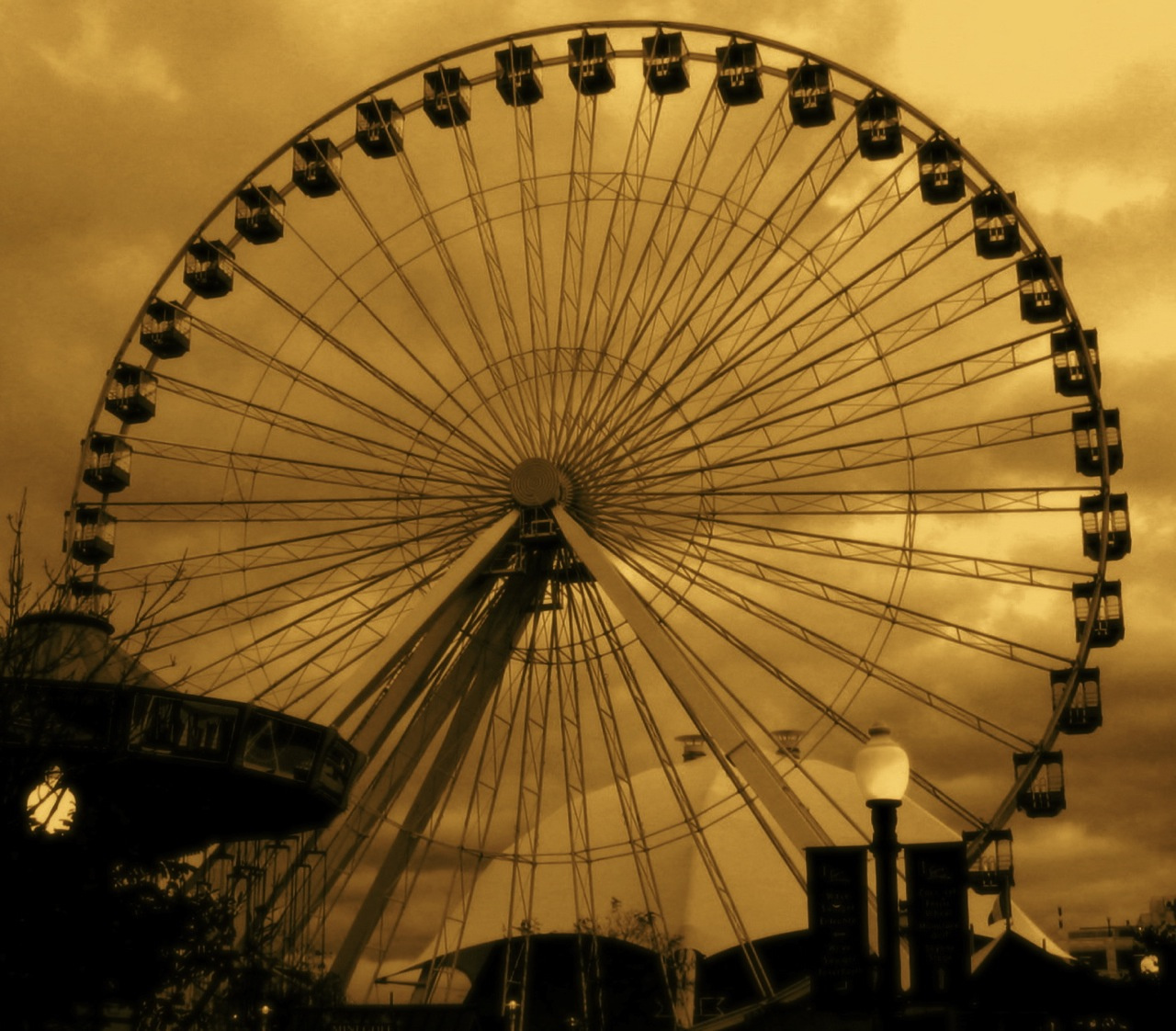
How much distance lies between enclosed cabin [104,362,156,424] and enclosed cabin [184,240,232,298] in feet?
6.60

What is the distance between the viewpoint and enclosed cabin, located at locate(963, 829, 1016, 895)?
3086 centimetres

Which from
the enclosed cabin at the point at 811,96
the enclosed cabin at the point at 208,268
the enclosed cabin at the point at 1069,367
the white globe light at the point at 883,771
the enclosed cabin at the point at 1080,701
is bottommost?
the white globe light at the point at 883,771

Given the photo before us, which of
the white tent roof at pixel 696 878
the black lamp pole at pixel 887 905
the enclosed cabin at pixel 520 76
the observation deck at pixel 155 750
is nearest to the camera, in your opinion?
the black lamp pole at pixel 887 905

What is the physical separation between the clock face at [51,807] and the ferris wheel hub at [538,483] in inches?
721

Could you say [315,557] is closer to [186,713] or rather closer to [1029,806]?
[186,713]

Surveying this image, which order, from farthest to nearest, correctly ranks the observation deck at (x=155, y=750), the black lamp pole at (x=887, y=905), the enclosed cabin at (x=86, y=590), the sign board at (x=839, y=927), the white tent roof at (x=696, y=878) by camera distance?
1. the white tent roof at (x=696, y=878)
2. the enclosed cabin at (x=86, y=590)
3. the observation deck at (x=155, y=750)
4. the sign board at (x=839, y=927)
5. the black lamp pole at (x=887, y=905)

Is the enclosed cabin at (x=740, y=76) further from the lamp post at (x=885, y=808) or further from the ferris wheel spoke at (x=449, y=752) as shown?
the lamp post at (x=885, y=808)

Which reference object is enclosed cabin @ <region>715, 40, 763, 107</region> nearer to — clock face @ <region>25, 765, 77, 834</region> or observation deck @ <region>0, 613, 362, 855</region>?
observation deck @ <region>0, 613, 362, 855</region>

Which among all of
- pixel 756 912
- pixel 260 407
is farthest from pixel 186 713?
pixel 756 912

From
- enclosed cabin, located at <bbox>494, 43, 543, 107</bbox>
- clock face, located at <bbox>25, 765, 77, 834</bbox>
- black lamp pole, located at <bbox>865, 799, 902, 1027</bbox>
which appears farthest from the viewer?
enclosed cabin, located at <bbox>494, 43, 543, 107</bbox>

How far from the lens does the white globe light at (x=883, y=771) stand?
1125 cm

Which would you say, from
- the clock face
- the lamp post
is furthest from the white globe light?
the clock face

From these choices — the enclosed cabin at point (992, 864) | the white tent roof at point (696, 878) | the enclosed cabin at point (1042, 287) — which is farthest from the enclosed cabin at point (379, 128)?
the white tent roof at point (696, 878)

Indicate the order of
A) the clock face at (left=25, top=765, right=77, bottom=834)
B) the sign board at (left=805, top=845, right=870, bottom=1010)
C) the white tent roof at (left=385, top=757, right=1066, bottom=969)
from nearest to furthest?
the sign board at (left=805, top=845, right=870, bottom=1010)
the clock face at (left=25, top=765, right=77, bottom=834)
the white tent roof at (left=385, top=757, right=1066, bottom=969)
